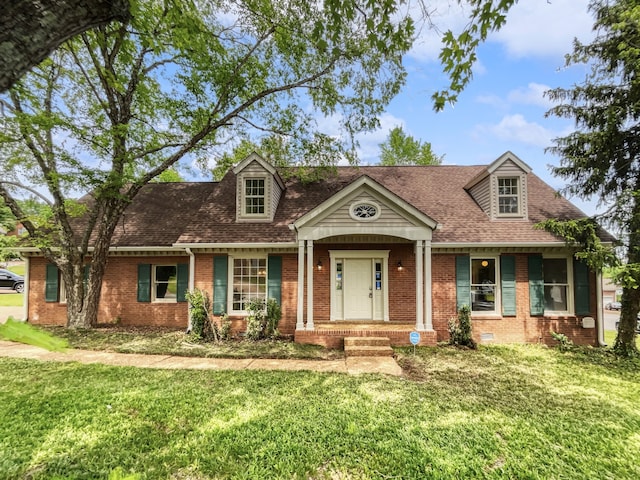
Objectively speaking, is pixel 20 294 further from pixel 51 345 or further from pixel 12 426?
pixel 51 345

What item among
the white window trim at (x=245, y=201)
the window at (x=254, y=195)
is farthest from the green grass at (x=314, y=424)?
the window at (x=254, y=195)

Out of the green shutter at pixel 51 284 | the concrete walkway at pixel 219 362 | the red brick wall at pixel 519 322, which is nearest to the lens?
the concrete walkway at pixel 219 362

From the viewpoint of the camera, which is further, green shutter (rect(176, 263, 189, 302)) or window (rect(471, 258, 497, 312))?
green shutter (rect(176, 263, 189, 302))

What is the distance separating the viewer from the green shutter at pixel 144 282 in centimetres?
1099

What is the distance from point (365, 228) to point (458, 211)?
3.98m

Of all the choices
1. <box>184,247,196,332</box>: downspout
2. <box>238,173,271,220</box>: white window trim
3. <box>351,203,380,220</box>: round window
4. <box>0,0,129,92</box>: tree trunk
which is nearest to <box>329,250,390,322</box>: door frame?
<box>351,203,380,220</box>: round window

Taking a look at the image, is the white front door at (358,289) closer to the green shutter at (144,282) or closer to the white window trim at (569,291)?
the white window trim at (569,291)

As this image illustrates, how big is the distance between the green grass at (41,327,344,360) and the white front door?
199cm

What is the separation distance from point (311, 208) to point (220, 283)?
13.2 feet

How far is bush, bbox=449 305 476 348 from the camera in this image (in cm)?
892

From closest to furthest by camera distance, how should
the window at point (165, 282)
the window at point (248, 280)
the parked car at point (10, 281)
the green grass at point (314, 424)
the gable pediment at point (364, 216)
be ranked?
1. the green grass at point (314, 424)
2. the gable pediment at point (364, 216)
3. the window at point (248, 280)
4. the window at point (165, 282)
5. the parked car at point (10, 281)

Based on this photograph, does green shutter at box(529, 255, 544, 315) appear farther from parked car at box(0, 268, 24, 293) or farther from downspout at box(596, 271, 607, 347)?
parked car at box(0, 268, 24, 293)

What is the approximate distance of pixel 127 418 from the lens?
179 inches

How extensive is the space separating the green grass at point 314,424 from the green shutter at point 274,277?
360cm
